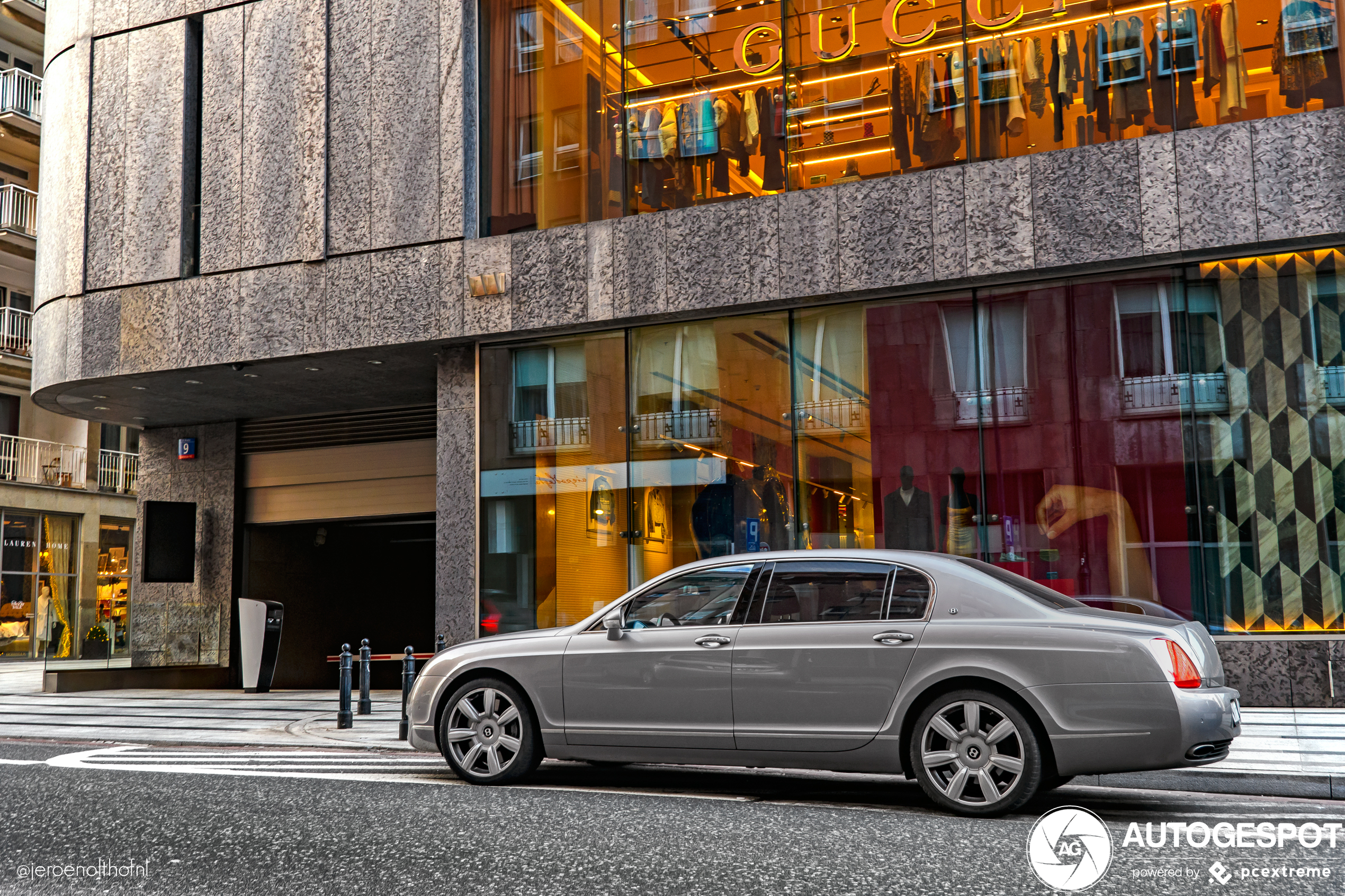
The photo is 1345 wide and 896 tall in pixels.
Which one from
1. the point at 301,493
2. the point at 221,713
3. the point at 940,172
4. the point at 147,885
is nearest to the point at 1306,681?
the point at 940,172

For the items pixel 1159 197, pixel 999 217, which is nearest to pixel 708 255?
pixel 999 217

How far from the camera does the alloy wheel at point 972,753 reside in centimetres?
597

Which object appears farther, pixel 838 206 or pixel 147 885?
pixel 838 206

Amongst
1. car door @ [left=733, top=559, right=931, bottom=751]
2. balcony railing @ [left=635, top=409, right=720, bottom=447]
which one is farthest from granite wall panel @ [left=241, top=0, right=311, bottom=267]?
car door @ [left=733, top=559, right=931, bottom=751]

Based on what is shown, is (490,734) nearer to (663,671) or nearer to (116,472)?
(663,671)

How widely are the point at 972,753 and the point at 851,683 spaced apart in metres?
0.71

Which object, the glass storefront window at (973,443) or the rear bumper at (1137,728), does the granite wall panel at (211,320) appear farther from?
the rear bumper at (1137,728)

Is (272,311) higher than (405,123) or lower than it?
lower

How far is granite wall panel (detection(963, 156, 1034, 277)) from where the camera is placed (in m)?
12.7

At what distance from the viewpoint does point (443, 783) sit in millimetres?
7438

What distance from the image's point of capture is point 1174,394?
12.3 meters

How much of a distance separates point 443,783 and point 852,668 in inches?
108

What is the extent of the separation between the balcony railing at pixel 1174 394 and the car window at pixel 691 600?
22.9ft

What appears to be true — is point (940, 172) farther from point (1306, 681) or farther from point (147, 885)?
point (147, 885)
